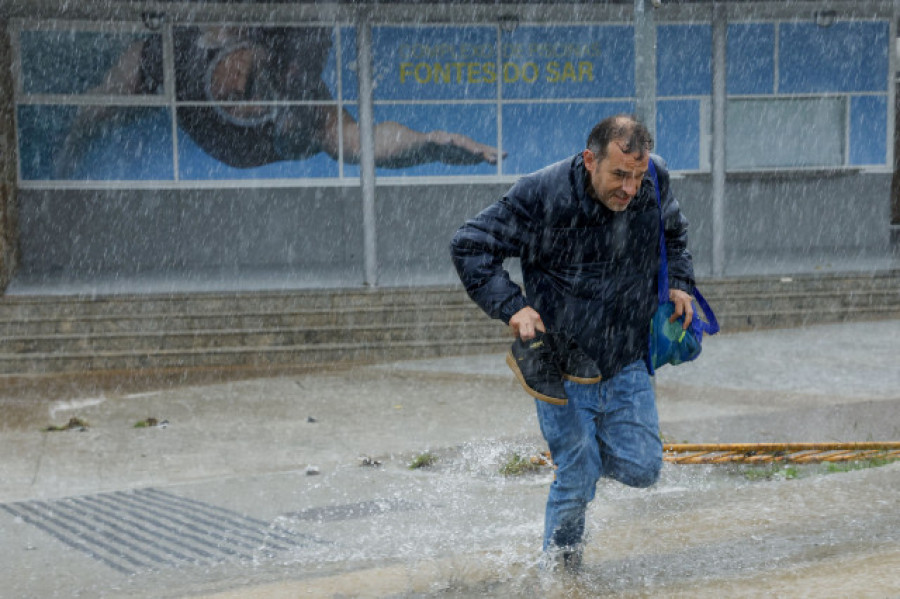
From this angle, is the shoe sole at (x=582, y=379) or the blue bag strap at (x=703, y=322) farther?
the blue bag strap at (x=703, y=322)

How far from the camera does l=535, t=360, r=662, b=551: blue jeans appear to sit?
Result: 3740mm

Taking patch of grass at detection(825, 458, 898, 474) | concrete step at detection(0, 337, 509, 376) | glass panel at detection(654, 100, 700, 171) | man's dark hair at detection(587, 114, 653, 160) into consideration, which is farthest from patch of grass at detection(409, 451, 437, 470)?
glass panel at detection(654, 100, 700, 171)

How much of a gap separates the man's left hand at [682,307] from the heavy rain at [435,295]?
0.03 meters

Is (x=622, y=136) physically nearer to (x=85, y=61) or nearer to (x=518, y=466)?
(x=518, y=466)

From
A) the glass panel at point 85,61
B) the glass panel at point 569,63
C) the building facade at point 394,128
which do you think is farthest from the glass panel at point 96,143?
the glass panel at point 569,63

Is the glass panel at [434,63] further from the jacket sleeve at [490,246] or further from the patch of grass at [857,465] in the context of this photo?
the jacket sleeve at [490,246]

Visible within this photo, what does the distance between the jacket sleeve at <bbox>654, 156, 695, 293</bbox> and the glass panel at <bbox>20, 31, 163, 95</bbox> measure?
11.5 metres

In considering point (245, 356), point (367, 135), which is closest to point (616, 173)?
point (245, 356)

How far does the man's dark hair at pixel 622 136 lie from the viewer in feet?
11.3

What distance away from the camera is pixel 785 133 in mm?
15445

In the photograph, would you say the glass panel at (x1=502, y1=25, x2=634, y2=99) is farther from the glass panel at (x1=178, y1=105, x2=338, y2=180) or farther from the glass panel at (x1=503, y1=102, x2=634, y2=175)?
the glass panel at (x1=178, y1=105, x2=338, y2=180)

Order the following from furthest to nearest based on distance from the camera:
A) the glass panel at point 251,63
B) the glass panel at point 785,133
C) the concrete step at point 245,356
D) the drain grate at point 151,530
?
the glass panel at point 785,133, the glass panel at point 251,63, the concrete step at point 245,356, the drain grate at point 151,530

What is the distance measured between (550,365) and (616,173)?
2.28 ft

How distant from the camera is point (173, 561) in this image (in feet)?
15.0
